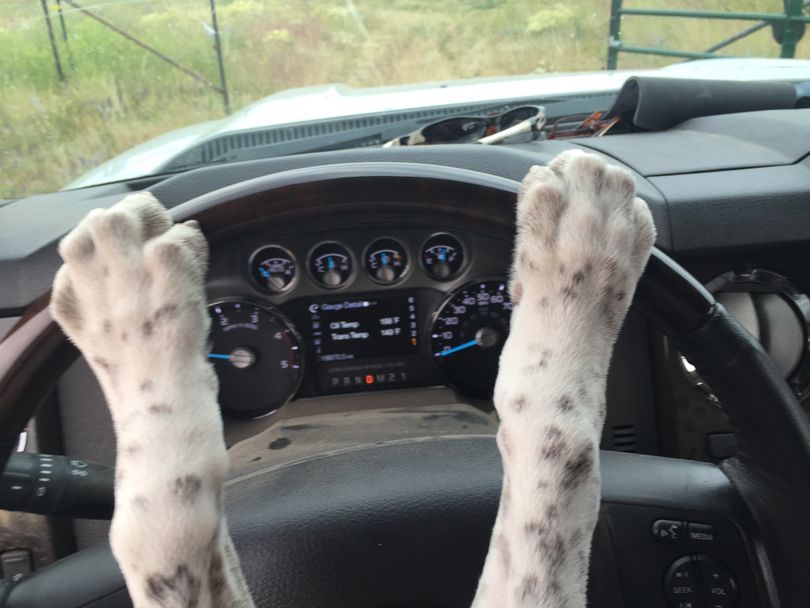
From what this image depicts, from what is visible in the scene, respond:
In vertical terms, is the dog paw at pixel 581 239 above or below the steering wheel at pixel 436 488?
above

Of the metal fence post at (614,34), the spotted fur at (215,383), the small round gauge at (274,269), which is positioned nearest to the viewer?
the spotted fur at (215,383)

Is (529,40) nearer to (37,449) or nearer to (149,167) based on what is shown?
(149,167)

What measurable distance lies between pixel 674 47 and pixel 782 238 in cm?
123

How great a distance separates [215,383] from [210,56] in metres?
1.32

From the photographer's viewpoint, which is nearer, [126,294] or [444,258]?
[126,294]

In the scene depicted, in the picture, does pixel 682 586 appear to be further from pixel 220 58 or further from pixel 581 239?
pixel 220 58

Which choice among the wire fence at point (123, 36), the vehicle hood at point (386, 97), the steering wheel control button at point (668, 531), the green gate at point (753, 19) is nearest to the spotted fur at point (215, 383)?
the steering wheel control button at point (668, 531)

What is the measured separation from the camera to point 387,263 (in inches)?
60.3

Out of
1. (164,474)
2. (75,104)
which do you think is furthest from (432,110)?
(164,474)

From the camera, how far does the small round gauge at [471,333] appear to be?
1.55m

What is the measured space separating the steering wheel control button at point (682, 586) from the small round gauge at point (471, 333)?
1.56 ft


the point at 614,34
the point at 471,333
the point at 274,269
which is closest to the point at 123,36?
the point at 274,269

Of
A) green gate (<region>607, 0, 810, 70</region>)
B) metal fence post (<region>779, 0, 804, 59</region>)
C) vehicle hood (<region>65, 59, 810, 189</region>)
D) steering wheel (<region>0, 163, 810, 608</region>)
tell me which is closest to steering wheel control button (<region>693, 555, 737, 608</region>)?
steering wheel (<region>0, 163, 810, 608</region>)

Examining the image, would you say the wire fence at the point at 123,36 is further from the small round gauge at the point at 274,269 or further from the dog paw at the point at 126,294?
the dog paw at the point at 126,294
